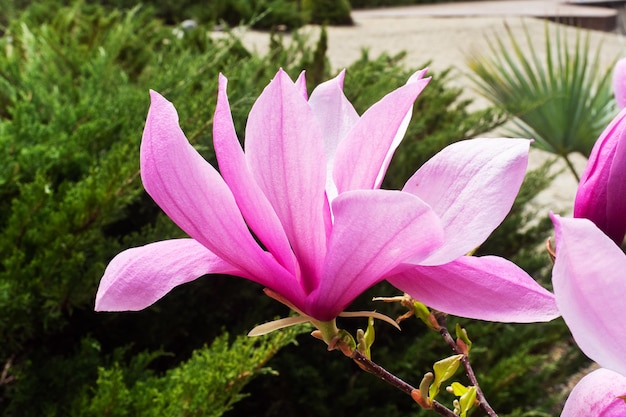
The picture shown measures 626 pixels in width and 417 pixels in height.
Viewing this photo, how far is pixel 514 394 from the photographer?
2.32 m

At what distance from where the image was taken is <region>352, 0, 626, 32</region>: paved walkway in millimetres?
13266

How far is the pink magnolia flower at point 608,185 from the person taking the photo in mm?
466

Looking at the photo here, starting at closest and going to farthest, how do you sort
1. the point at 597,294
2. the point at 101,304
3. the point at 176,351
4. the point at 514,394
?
the point at 597,294 < the point at 101,304 < the point at 176,351 < the point at 514,394

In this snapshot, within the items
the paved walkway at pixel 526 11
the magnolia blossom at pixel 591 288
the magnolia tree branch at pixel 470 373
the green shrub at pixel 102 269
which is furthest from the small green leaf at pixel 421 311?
the paved walkway at pixel 526 11

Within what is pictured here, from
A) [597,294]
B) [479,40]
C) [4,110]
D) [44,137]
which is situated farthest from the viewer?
[479,40]

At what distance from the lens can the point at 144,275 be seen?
18.1 inches

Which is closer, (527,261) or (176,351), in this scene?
(176,351)

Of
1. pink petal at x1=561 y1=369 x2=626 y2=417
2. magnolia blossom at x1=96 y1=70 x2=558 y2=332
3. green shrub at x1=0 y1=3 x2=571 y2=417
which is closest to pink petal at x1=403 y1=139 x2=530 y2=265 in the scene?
magnolia blossom at x1=96 y1=70 x2=558 y2=332

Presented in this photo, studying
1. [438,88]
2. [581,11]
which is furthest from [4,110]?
[581,11]

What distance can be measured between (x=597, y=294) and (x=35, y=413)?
1.52m

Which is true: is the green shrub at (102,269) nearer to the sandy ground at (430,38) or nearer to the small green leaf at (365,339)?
the small green leaf at (365,339)

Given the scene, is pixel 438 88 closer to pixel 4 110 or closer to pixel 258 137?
pixel 4 110

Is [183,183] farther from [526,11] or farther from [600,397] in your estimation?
[526,11]

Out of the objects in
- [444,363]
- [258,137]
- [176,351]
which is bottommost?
[176,351]
